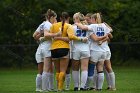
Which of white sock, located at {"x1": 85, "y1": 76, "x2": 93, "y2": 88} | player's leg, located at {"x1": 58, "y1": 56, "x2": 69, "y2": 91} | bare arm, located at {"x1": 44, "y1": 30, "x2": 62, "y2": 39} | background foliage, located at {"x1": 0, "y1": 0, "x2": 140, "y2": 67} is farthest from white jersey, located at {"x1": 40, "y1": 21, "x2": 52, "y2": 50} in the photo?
background foliage, located at {"x1": 0, "y1": 0, "x2": 140, "y2": 67}

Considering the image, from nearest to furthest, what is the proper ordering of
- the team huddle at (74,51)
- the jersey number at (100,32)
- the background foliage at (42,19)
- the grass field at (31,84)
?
the team huddle at (74,51)
the jersey number at (100,32)
the grass field at (31,84)
the background foliage at (42,19)

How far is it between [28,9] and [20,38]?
1.83 meters

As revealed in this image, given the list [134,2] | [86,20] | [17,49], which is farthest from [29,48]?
[86,20]

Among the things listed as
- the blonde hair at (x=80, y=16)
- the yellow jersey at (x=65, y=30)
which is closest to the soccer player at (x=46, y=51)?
the yellow jersey at (x=65, y=30)

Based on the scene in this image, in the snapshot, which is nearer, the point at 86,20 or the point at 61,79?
the point at 61,79

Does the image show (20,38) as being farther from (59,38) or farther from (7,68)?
(59,38)

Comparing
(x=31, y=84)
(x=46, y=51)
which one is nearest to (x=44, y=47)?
(x=46, y=51)

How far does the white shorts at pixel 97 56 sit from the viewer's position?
17078mm

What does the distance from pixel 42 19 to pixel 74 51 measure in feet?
62.7

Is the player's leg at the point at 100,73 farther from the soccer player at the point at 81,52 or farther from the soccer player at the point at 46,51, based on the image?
the soccer player at the point at 46,51

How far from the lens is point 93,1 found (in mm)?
36219

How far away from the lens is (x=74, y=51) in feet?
55.4

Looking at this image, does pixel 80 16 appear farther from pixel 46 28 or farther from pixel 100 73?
pixel 100 73

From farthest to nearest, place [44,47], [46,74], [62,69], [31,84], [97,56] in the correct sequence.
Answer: [31,84]
[97,56]
[44,47]
[46,74]
[62,69]
